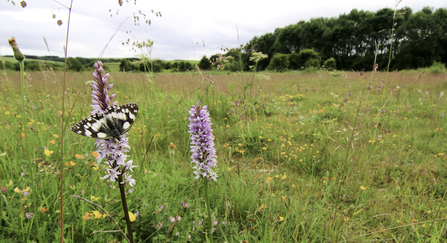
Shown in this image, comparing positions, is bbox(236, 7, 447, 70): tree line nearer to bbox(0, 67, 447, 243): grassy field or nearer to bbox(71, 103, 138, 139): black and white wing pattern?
bbox(0, 67, 447, 243): grassy field

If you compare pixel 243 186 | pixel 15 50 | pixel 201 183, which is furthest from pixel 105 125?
pixel 243 186

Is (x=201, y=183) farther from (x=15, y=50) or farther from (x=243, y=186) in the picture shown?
(x=15, y=50)

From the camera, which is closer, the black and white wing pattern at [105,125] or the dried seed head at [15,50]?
the black and white wing pattern at [105,125]

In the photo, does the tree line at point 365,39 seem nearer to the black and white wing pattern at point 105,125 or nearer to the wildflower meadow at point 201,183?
the wildflower meadow at point 201,183

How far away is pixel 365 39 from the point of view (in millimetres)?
41094

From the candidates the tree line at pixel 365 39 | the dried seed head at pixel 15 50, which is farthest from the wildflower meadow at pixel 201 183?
the tree line at pixel 365 39

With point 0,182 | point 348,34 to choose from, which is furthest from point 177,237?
point 348,34

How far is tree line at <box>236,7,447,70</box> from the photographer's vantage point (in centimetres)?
3162

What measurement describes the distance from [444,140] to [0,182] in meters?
6.86

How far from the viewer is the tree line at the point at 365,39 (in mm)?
31625

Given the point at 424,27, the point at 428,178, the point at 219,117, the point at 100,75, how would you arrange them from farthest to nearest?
the point at 424,27
the point at 219,117
the point at 428,178
the point at 100,75

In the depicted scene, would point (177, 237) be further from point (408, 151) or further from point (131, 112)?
point (408, 151)

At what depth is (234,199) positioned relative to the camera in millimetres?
2078

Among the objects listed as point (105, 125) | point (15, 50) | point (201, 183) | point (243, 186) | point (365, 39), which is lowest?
point (243, 186)
